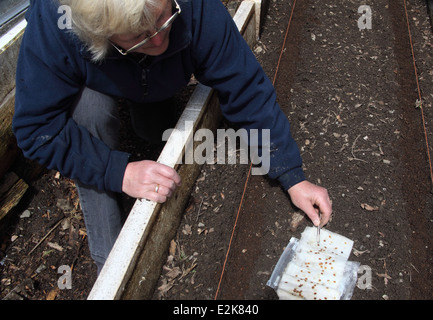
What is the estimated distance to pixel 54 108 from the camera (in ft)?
4.96

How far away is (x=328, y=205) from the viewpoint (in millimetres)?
1682

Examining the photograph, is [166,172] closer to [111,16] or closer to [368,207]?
[111,16]

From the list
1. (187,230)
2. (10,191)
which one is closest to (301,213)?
(187,230)

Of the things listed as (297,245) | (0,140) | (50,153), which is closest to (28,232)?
(0,140)

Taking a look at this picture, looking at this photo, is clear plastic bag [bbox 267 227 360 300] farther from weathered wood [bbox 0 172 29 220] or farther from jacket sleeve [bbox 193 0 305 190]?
weathered wood [bbox 0 172 29 220]

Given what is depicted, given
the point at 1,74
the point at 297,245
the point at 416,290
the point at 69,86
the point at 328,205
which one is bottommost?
the point at 416,290

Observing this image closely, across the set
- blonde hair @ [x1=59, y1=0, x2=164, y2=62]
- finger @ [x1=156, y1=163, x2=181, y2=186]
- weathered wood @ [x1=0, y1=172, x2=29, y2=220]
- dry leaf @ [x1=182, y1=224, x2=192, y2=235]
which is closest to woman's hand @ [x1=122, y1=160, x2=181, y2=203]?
finger @ [x1=156, y1=163, x2=181, y2=186]

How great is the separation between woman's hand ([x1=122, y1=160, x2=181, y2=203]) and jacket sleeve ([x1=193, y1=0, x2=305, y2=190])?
1.39 ft

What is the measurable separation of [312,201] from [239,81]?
61 cm

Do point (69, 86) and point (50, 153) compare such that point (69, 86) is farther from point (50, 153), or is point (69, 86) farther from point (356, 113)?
point (356, 113)

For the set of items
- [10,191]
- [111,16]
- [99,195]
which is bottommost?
[10,191]

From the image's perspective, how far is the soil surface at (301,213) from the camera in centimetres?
174

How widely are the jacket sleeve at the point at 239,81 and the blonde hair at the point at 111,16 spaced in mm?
373
